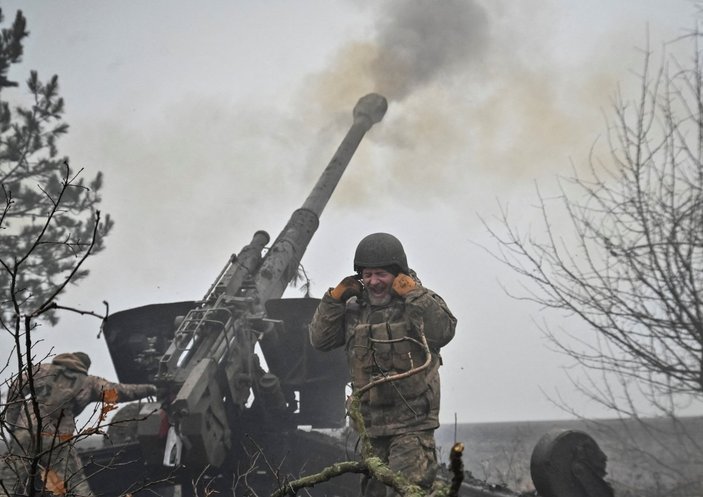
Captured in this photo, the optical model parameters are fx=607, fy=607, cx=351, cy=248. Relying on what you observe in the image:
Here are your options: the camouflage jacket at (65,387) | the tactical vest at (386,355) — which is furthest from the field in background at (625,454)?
the camouflage jacket at (65,387)

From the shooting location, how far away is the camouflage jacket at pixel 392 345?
162 inches

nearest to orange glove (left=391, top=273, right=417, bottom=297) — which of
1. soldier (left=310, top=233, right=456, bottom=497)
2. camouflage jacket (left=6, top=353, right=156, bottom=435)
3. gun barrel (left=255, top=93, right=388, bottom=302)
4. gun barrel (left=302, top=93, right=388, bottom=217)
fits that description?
soldier (left=310, top=233, right=456, bottom=497)

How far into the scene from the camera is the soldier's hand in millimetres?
4453

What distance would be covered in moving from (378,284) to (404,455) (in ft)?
4.03

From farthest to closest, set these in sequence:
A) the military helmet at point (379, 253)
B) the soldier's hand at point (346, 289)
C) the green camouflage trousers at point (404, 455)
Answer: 1. the military helmet at point (379, 253)
2. the soldier's hand at point (346, 289)
3. the green camouflage trousers at point (404, 455)

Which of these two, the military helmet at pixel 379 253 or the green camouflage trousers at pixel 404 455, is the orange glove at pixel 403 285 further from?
the green camouflage trousers at pixel 404 455

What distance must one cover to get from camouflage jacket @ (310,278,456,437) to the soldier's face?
5 cm

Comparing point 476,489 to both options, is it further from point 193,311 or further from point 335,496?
point 193,311

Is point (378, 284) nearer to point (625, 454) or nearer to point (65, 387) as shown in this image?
point (65, 387)

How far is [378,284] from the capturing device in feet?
14.8

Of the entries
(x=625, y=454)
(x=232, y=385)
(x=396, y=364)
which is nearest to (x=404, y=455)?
(x=396, y=364)

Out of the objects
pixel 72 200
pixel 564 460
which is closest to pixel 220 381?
pixel 564 460

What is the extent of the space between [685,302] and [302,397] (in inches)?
201

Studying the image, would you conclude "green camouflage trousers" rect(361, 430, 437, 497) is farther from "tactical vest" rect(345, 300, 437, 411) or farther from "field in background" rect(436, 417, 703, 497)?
"field in background" rect(436, 417, 703, 497)
